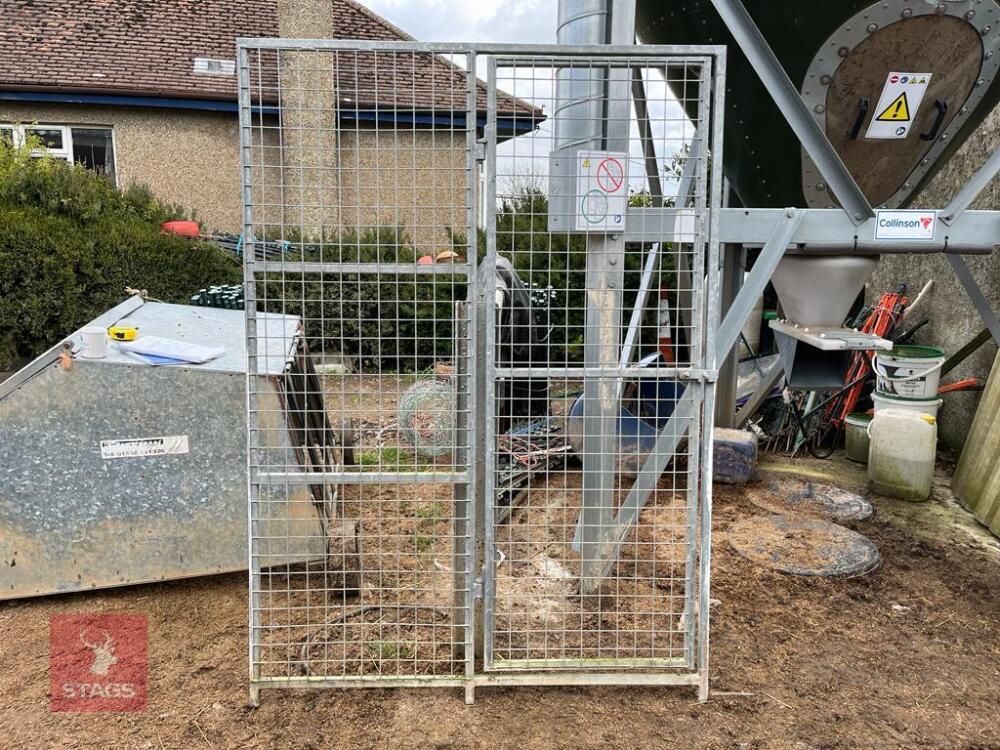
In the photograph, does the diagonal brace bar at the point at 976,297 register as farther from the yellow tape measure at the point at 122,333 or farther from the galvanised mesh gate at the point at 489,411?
the yellow tape measure at the point at 122,333

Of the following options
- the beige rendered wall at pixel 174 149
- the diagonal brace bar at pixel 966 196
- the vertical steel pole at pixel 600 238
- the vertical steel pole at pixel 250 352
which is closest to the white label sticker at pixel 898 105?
the diagonal brace bar at pixel 966 196

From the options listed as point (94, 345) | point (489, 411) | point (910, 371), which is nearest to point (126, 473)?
point (94, 345)

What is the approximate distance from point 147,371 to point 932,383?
17.9 feet

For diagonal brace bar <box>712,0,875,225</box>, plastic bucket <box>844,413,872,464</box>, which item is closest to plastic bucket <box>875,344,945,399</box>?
plastic bucket <box>844,413,872,464</box>

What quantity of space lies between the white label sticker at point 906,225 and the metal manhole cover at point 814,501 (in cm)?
206

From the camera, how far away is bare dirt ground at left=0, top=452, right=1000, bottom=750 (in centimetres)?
265

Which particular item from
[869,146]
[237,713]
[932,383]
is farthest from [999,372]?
[237,713]

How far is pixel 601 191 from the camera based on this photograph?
10.0 feet

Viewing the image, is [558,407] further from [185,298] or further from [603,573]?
[185,298]

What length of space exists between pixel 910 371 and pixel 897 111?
2445 millimetres

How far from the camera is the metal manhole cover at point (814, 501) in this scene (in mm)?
5004

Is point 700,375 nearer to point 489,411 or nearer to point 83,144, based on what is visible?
point 489,411

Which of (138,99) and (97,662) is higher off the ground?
(138,99)

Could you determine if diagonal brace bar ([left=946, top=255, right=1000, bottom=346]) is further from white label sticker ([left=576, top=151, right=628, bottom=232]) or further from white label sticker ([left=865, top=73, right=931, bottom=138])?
white label sticker ([left=576, top=151, right=628, bottom=232])
